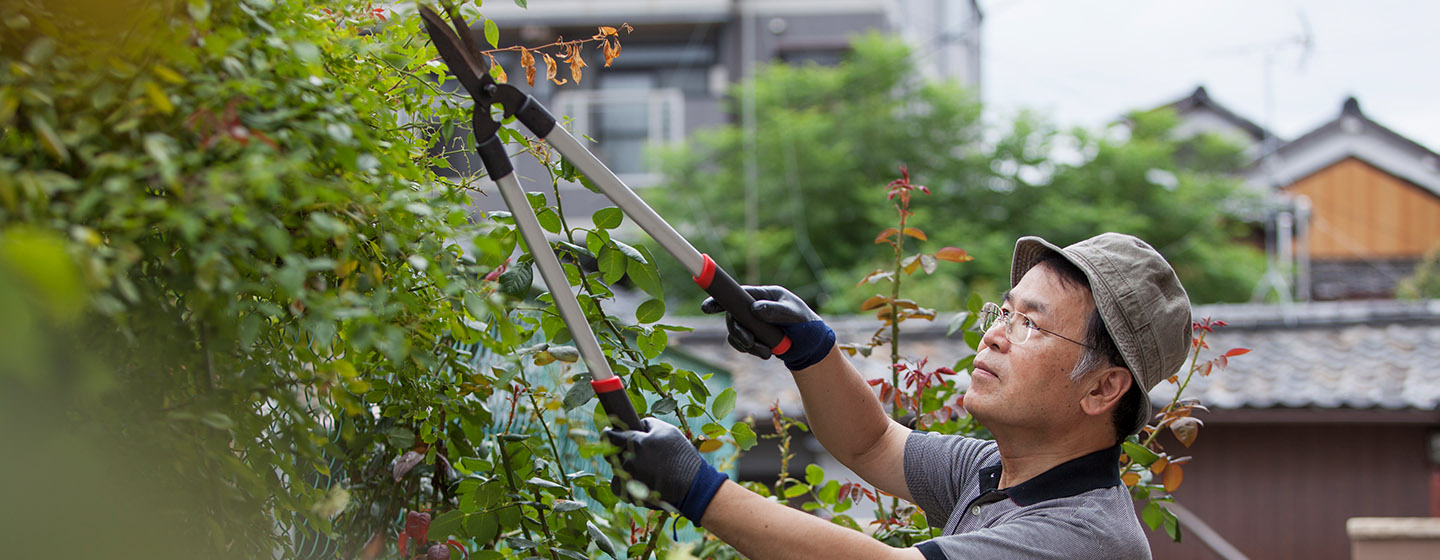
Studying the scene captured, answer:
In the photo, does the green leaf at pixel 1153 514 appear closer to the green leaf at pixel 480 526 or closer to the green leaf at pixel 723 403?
the green leaf at pixel 723 403

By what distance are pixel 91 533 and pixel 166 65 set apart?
0.38 metres

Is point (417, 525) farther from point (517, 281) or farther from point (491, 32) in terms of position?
point (491, 32)

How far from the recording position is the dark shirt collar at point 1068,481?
1.56 meters

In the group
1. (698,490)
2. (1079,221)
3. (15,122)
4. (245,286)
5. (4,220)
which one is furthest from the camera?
(1079,221)

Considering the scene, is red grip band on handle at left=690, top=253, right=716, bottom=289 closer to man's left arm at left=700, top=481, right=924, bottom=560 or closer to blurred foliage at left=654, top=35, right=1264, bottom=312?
man's left arm at left=700, top=481, right=924, bottom=560

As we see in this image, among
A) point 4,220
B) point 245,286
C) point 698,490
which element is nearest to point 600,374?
point 698,490

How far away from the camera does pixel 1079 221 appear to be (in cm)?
1593

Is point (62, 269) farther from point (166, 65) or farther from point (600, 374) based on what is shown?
point (600, 374)

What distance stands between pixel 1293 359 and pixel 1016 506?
318 inches

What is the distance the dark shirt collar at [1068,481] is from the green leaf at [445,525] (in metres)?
0.79

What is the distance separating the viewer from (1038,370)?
5.21 ft

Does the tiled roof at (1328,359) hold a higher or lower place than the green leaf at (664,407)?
lower

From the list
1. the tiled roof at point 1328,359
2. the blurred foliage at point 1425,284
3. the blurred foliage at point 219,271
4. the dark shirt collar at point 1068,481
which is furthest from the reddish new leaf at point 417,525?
the blurred foliage at point 1425,284

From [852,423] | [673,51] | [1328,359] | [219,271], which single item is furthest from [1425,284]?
[219,271]
